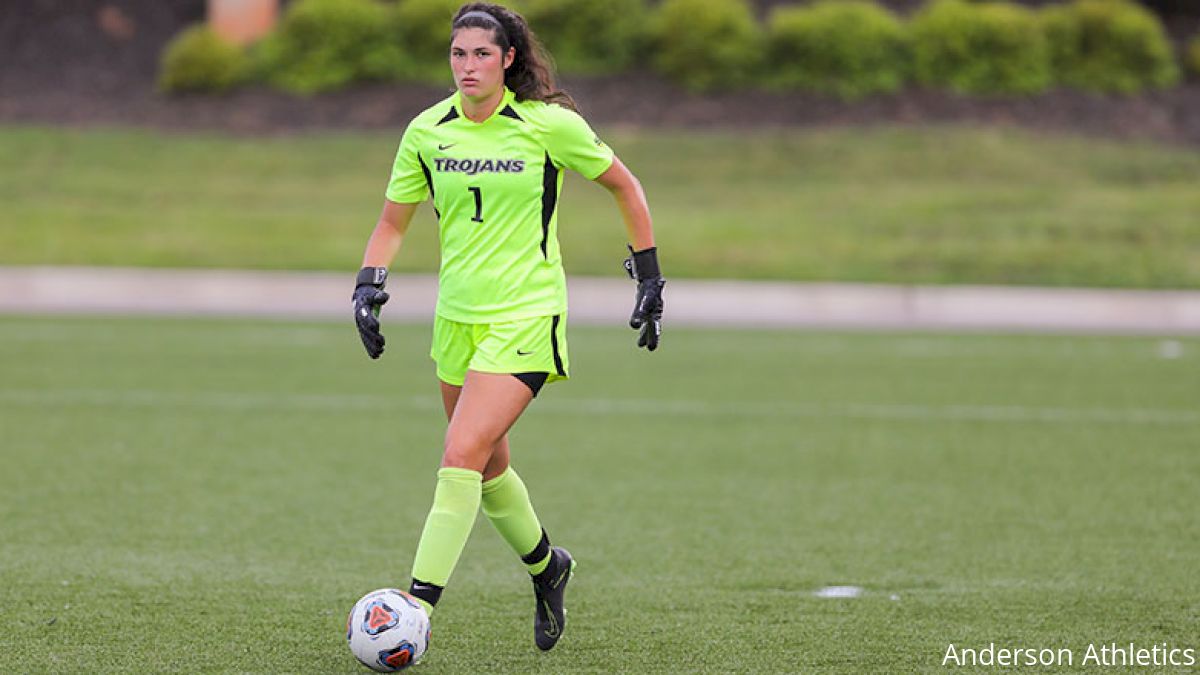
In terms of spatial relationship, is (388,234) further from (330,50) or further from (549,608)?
(330,50)

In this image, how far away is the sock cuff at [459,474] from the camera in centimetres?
540

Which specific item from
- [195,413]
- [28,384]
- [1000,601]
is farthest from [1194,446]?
[28,384]

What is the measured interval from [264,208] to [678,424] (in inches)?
607

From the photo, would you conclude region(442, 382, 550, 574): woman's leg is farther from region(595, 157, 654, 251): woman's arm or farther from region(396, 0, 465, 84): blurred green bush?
region(396, 0, 465, 84): blurred green bush

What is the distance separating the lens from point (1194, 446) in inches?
425

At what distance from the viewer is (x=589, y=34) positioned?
96.8 ft

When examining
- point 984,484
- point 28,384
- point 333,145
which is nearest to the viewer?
point 984,484

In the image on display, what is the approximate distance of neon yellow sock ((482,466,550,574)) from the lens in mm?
5818

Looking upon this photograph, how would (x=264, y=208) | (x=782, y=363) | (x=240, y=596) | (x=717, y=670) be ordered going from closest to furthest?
(x=717, y=670) → (x=240, y=596) → (x=782, y=363) → (x=264, y=208)

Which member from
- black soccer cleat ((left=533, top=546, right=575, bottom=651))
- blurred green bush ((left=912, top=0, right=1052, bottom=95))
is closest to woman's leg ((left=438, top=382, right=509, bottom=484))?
black soccer cleat ((left=533, top=546, right=575, bottom=651))

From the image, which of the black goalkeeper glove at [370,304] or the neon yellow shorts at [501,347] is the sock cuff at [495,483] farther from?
the black goalkeeper glove at [370,304]

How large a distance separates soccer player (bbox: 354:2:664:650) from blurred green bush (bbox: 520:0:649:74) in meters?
23.9

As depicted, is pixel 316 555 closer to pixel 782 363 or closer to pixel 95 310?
pixel 782 363

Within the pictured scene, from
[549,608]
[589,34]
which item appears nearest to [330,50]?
[589,34]
